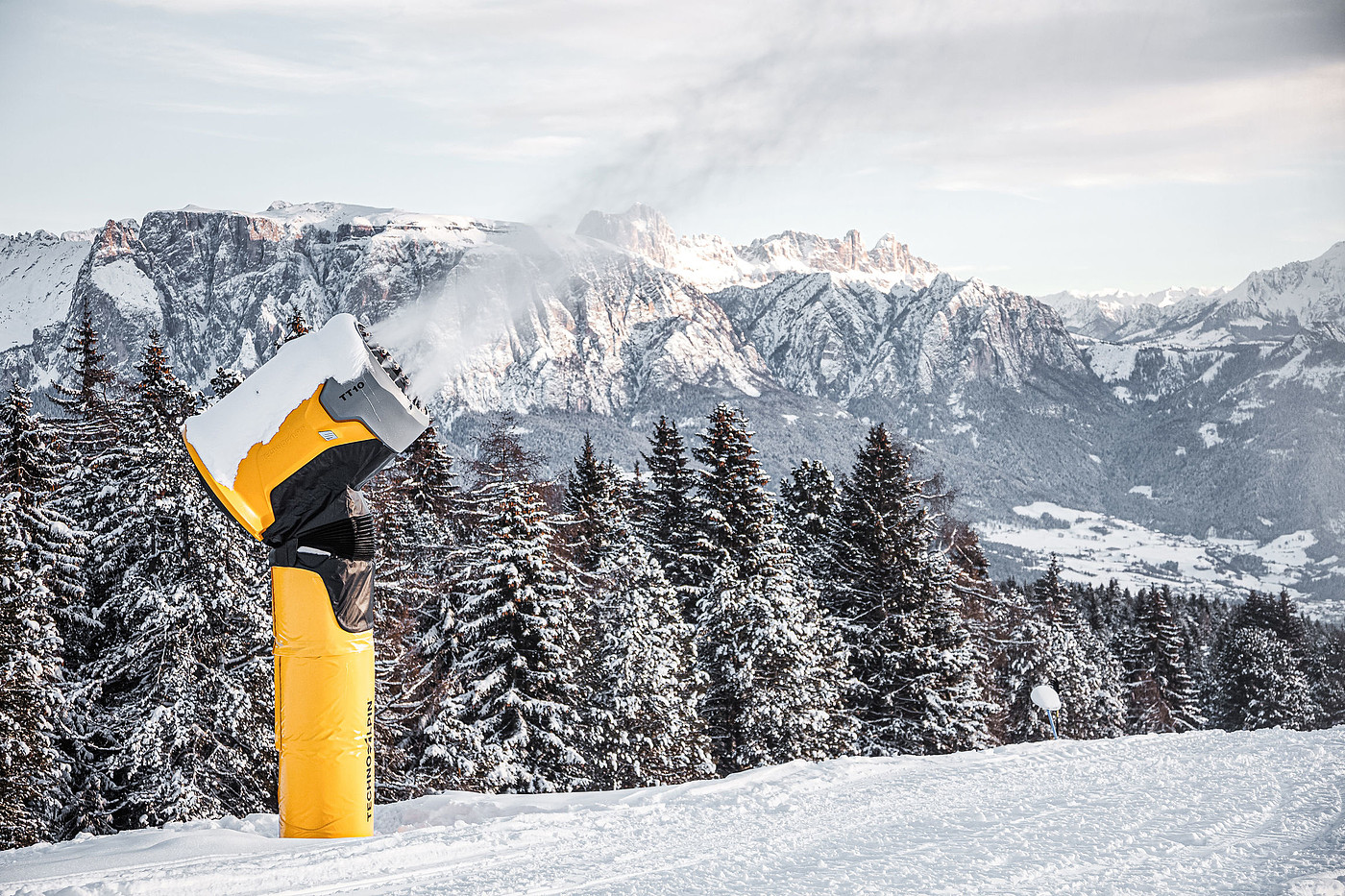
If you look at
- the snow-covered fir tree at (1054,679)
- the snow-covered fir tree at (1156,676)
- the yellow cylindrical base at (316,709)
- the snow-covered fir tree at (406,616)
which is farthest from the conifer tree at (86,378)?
the snow-covered fir tree at (1156,676)

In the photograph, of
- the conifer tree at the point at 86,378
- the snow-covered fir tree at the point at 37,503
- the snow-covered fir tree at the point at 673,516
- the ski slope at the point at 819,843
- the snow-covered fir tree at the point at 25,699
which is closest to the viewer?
the ski slope at the point at 819,843

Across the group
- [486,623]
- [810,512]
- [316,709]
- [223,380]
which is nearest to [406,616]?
[486,623]

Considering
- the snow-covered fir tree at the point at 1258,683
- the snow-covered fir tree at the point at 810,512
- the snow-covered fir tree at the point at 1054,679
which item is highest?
the snow-covered fir tree at the point at 810,512

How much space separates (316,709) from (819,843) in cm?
331

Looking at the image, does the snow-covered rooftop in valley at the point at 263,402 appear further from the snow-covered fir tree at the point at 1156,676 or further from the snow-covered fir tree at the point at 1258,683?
the snow-covered fir tree at the point at 1258,683

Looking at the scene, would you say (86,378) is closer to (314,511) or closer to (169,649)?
(169,649)

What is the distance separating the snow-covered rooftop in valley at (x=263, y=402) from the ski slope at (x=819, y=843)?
7.78 feet

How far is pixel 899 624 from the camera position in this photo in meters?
25.6

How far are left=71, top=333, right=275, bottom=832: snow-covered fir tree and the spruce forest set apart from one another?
6 centimetres

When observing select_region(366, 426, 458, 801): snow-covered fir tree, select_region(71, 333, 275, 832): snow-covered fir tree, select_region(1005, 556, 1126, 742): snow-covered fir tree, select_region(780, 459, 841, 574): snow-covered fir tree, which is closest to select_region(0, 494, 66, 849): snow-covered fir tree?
select_region(71, 333, 275, 832): snow-covered fir tree

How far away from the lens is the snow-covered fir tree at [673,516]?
1036 inches

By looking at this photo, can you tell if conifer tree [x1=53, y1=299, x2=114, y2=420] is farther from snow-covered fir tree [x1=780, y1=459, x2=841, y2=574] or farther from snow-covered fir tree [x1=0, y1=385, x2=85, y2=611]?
snow-covered fir tree [x1=780, y1=459, x2=841, y2=574]

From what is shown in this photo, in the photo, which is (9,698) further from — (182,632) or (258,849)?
(258,849)

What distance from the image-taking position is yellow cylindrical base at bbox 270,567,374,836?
592cm
